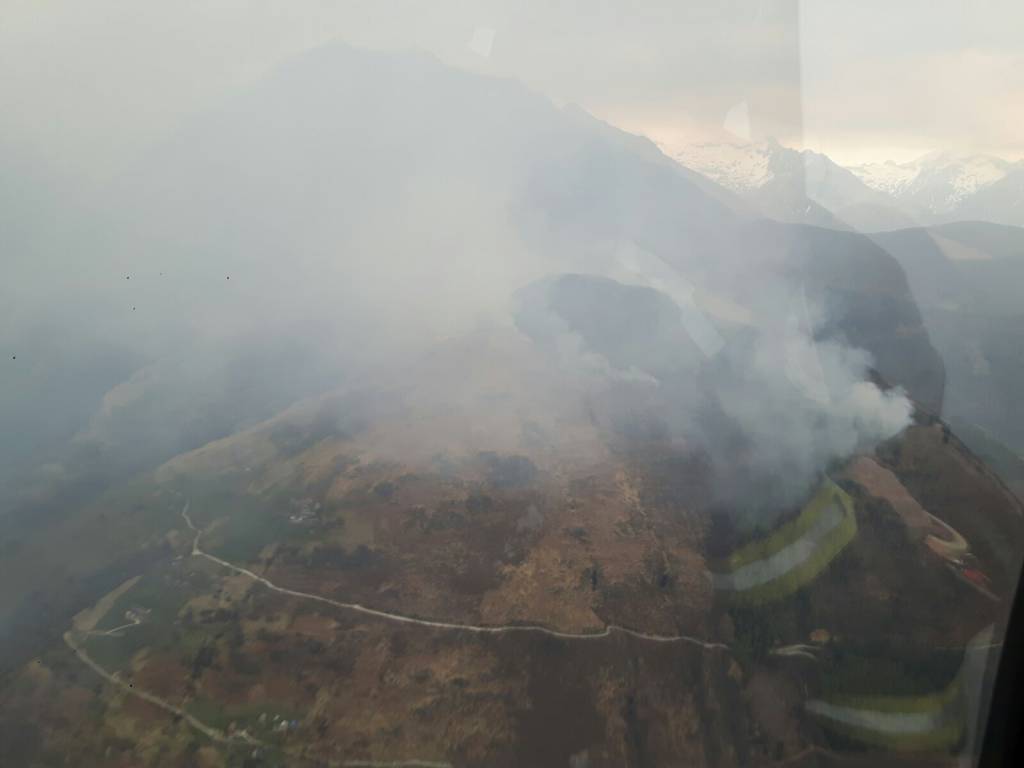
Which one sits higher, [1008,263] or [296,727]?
[296,727]

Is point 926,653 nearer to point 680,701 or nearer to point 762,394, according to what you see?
point 680,701

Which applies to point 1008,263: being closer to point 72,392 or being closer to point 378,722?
point 378,722

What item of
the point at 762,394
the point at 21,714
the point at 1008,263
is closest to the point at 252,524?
the point at 21,714

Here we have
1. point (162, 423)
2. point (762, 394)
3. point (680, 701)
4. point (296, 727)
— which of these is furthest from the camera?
point (162, 423)

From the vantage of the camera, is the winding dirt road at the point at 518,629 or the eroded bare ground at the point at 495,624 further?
the winding dirt road at the point at 518,629

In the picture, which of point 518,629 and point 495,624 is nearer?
point 518,629

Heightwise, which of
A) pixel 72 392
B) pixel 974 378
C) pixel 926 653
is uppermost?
pixel 926 653

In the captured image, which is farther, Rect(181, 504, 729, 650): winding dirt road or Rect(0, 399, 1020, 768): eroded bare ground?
Rect(181, 504, 729, 650): winding dirt road

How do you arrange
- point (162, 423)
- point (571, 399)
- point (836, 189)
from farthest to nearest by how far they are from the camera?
point (836, 189)
point (162, 423)
point (571, 399)

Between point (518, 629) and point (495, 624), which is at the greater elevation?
point (495, 624)

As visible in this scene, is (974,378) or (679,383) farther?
(974,378)
